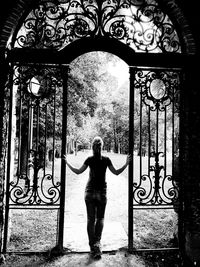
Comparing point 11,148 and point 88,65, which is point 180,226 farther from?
point 88,65

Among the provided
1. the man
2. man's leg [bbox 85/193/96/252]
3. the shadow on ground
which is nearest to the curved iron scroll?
the man

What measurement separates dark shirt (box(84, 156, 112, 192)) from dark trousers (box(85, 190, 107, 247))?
0.09 m

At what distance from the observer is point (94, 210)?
14.2ft

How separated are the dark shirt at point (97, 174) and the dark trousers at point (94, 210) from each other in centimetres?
9

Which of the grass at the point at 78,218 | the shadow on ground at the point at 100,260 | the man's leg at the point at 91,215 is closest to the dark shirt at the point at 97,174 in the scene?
the man's leg at the point at 91,215

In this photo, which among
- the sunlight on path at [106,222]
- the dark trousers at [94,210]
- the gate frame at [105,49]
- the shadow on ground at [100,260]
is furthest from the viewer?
the sunlight on path at [106,222]

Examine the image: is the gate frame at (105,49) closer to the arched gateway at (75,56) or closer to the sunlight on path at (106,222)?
the arched gateway at (75,56)

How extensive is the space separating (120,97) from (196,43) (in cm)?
3751

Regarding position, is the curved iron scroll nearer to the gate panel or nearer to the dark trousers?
the gate panel

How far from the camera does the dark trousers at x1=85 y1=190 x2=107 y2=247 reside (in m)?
4.27

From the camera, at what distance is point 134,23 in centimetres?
465

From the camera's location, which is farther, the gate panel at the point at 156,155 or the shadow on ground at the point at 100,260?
the gate panel at the point at 156,155

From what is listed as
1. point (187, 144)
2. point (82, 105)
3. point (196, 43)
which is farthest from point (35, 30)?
point (82, 105)

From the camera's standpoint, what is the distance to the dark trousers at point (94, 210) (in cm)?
427
